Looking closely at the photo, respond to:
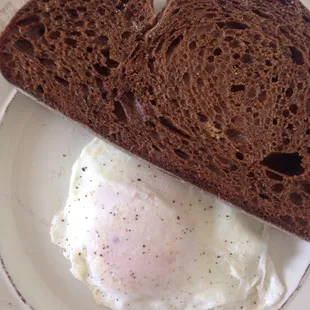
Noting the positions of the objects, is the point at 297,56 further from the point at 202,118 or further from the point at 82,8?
the point at 82,8

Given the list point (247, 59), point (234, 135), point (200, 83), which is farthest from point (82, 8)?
point (234, 135)

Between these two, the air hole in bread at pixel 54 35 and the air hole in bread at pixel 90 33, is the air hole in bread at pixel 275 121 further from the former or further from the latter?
the air hole in bread at pixel 54 35

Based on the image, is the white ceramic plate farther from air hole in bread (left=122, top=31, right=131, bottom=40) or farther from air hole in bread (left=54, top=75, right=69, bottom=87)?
air hole in bread (left=122, top=31, right=131, bottom=40)

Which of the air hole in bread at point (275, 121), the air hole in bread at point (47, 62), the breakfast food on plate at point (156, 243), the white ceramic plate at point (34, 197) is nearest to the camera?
the air hole in bread at point (275, 121)

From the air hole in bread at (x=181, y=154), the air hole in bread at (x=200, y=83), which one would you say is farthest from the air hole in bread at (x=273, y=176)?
the air hole in bread at (x=200, y=83)

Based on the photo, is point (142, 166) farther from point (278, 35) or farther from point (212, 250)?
point (278, 35)

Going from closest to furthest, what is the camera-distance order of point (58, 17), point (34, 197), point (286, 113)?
1. point (286, 113)
2. point (58, 17)
3. point (34, 197)
